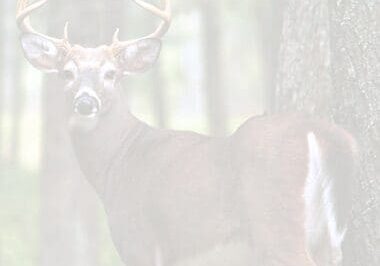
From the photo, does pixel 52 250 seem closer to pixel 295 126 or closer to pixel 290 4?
pixel 290 4

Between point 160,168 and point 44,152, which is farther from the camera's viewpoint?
point 44,152

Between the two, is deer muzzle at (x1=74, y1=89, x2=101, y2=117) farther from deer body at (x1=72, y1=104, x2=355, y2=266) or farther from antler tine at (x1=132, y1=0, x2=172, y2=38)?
antler tine at (x1=132, y1=0, x2=172, y2=38)

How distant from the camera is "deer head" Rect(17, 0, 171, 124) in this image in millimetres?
8188

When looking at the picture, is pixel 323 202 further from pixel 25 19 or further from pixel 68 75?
pixel 25 19

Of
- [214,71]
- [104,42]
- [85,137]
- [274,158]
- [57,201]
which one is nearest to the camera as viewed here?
[274,158]

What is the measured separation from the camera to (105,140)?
27.8ft

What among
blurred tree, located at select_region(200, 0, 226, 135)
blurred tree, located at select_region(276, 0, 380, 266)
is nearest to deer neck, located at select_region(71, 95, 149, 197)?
blurred tree, located at select_region(276, 0, 380, 266)

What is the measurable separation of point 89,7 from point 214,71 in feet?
22.5

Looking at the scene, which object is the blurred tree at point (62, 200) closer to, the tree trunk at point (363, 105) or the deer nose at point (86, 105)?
the deer nose at point (86, 105)

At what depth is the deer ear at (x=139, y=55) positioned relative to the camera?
862cm

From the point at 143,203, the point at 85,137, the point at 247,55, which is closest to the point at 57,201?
A: the point at 85,137

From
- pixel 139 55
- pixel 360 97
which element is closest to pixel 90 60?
pixel 139 55

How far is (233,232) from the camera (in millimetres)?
7109

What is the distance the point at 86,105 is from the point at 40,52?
3.13 ft
